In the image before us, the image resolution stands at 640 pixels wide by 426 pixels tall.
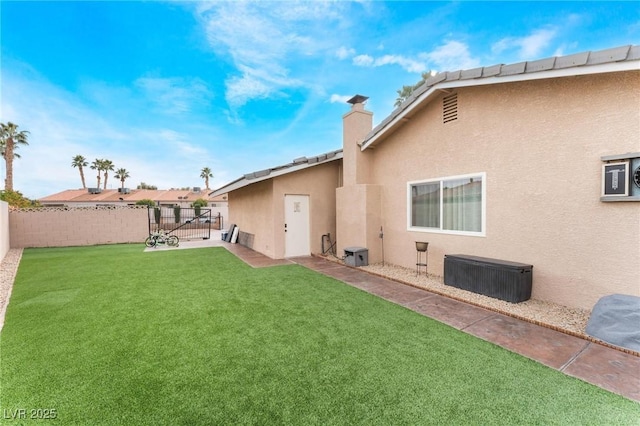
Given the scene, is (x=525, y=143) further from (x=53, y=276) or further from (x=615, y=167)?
(x=53, y=276)

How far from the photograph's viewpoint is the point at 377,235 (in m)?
8.98

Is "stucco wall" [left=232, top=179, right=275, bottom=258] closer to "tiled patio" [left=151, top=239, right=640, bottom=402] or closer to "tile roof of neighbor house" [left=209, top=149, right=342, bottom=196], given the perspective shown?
"tile roof of neighbor house" [left=209, top=149, right=342, bottom=196]

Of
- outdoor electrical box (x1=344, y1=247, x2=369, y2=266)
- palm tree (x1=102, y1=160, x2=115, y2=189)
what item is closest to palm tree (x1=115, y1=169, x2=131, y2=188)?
palm tree (x1=102, y1=160, x2=115, y2=189)

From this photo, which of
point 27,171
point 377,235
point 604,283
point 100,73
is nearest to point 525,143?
point 604,283

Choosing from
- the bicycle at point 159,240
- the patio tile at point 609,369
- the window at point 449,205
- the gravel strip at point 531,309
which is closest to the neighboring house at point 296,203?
the window at point 449,205

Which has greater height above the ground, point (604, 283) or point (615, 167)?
point (615, 167)

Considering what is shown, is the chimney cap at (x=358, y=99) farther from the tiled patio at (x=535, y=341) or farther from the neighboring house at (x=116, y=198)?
the neighboring house at (x=116, y=198)

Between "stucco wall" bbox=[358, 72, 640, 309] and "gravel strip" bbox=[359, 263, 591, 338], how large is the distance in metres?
0.27

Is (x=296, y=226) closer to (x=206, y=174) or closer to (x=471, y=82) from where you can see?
(x=471, y=82)

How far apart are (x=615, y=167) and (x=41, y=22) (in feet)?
52.3

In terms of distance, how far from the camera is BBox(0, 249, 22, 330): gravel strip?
5433 mm

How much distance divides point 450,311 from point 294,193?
703 cm

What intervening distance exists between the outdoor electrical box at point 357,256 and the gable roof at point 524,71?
13.0 feet

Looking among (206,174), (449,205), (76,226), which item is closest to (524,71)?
(449,205)
